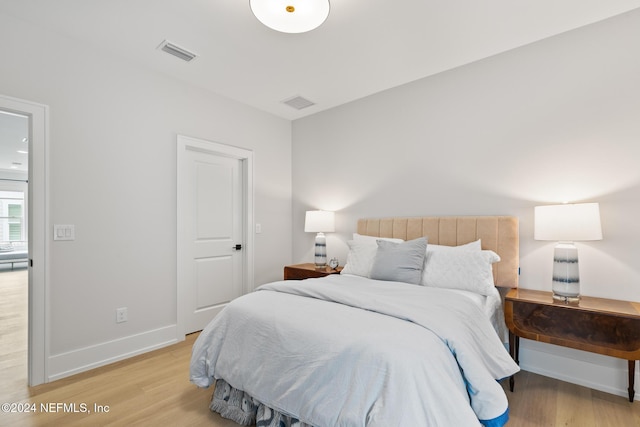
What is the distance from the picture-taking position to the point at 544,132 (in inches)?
97.1

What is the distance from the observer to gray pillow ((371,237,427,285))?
98.0 inches

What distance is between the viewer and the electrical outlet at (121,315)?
2693 millimetres

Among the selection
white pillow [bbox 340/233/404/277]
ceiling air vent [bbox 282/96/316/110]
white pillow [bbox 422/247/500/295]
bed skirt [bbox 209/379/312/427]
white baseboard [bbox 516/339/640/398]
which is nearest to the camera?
bed skirt [bbox 209/379/312/427]

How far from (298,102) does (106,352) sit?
3161mm

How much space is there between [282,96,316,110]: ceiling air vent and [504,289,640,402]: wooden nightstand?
2866 millimetres

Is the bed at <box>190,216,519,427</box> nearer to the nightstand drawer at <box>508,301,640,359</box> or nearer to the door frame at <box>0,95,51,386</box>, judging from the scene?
the nightstand drawer at <box>508,301,640,359</box>

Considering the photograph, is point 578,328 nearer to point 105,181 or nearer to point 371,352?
point 371,352

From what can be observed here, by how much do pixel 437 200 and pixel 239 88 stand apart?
2.40 metres

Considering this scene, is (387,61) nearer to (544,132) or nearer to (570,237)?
(544,132)

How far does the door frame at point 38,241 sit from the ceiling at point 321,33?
78 centimetres

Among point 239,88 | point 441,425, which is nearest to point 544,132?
point 441,425

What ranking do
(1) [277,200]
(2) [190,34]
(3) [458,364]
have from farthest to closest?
(1) [277,200] → (2) [190,34] → (3) [458,364]

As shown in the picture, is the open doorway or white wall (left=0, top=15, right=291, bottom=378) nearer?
white wall (left=0, top=15, right=291, bottom=378)

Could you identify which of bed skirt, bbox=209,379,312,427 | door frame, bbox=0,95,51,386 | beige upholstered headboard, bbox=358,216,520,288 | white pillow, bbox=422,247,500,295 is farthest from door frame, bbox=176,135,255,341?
white pillow, bbox=422,247,500,295
